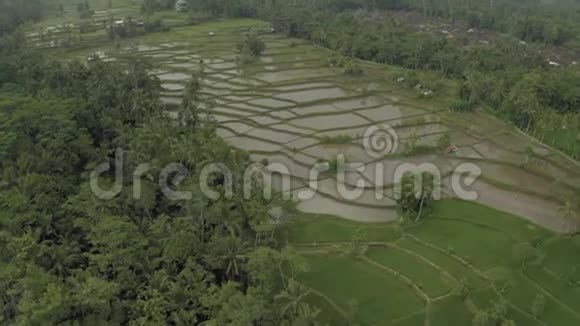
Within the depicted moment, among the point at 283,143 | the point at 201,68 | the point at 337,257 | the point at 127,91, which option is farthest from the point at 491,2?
the point at 337,257

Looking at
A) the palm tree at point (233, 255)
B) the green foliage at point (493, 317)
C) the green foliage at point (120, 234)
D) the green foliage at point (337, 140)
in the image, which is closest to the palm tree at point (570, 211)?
the green foliage at point (493, 317)

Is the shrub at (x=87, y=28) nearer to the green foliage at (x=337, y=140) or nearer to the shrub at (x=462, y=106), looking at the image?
the green foliage at (x=337, y=140)

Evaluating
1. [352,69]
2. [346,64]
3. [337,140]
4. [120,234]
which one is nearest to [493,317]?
[120,234]

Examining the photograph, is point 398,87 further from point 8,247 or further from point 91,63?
point 8,247

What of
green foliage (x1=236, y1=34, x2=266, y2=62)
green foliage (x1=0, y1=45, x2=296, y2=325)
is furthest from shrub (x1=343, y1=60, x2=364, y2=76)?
green foliage (x1=0, y1=45, x2=296, y2=325)

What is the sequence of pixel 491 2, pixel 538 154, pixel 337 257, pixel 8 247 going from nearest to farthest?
pixel 8 247, pixel 337 257, pixel 538 154, pixel 491 2

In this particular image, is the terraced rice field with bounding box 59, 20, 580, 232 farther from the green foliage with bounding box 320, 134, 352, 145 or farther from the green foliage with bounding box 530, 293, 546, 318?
the green foliage with bounding box 530, 293, 546, 318
